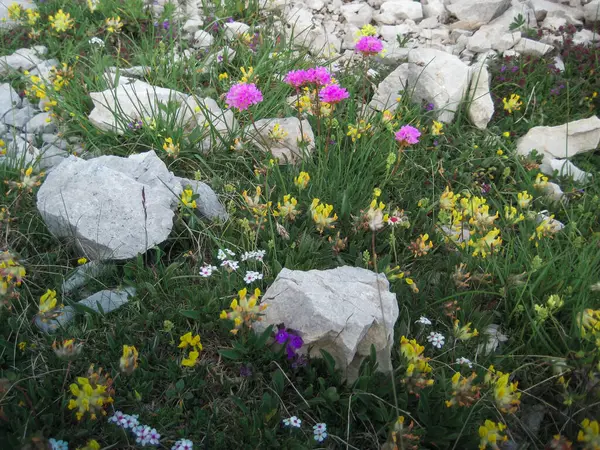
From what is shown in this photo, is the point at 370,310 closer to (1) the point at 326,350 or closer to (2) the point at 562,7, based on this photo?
(1) the point at 326,350

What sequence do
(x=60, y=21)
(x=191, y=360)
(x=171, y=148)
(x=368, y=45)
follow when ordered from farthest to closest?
(x=60, y=21) < (x=171, y=148) < (x=368, y=45) < (x=191, y=360)

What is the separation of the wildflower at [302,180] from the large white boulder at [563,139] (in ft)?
6.10

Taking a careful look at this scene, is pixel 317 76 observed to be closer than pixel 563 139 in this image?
Yes

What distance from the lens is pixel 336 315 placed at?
2.42 m

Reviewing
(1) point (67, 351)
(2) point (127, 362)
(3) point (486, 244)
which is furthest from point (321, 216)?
(1) point (67, 351)

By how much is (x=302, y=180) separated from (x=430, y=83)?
1.72m

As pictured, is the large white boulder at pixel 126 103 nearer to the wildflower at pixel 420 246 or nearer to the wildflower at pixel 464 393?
the wildflower at pixel 420 246

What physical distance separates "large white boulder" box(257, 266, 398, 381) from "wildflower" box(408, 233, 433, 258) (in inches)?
18.9

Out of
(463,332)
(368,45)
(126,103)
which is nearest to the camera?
(463,332)

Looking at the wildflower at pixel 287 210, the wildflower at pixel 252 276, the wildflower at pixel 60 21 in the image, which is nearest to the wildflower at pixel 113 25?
the wildflower at pixel 60 21

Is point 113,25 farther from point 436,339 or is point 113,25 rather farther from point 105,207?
point 436,339

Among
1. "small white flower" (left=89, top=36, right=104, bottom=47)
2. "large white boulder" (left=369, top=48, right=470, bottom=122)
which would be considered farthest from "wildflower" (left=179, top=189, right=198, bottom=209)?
"small white flower" (left=89, top=36, right=104, bottom=47)

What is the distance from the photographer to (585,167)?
416 cm

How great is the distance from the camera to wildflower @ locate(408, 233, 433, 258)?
301 centimetres
